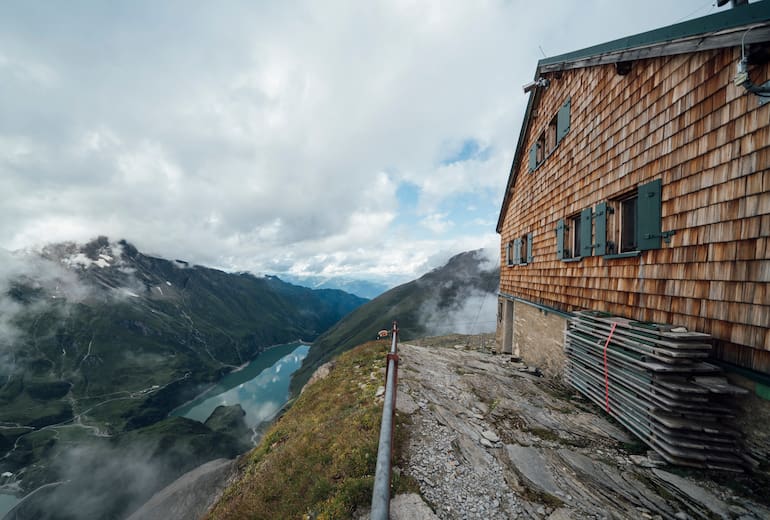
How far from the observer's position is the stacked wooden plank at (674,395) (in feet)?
17.0

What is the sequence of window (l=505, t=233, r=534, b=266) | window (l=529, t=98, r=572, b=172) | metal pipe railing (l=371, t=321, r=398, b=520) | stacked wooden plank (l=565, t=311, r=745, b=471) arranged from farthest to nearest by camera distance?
1. window (l=505, t=233, r=534, b=266)
2. window (l=529, t=98, r=572, b=172)
3. stacked wooden plank (l=565, t=311, r=745, b=471)
4. metal pipe railing (l=371, t=321, r=398, b=520)

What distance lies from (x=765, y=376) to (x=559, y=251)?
7.01 metres

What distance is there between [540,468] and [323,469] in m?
4.17

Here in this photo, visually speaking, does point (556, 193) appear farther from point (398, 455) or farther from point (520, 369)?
point (398, 455)

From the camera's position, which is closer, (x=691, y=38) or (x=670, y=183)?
(x=691, y=38)

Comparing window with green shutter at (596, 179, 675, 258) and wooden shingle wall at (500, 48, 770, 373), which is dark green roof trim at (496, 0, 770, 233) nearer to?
wooden shingle wall at (500, 48, 770, 373)

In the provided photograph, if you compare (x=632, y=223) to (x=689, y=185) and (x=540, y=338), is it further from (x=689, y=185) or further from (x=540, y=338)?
(x=540, y=338)

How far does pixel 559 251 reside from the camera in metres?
11.4

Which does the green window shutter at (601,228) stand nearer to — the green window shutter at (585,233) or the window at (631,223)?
the window at (631,223)

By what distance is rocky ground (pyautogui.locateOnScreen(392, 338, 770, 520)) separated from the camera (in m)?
4.52

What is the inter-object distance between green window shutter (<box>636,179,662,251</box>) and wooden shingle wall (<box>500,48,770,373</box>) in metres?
0.16

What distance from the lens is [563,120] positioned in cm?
1138

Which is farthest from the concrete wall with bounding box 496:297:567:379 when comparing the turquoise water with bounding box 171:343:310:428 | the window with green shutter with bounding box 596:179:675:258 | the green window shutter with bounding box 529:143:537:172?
the turquoise water with bounding box 171:343:310:428

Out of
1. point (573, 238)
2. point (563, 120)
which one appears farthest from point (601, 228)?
point (563, 120)
